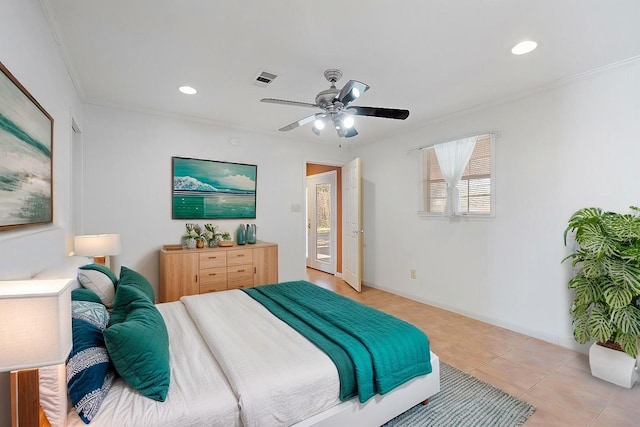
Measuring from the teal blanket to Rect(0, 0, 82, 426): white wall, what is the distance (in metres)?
1.41

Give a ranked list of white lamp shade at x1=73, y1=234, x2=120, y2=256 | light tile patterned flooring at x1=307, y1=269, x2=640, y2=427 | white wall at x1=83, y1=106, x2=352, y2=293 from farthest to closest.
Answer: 1. white wall at x1=83, y1=106, x2=352, y2=293
2. white lamp shade at x1=73, y1=234, x2=120, y2=256
3. light tile patterned flooring at x1=307, y1=269, x2=640, y2=427

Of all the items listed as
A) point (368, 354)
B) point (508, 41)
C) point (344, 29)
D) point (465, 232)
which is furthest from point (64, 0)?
point (465, 232)

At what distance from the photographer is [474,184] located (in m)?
3.61

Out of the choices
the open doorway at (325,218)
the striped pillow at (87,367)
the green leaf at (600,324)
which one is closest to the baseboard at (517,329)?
the green leaf at (600,324)

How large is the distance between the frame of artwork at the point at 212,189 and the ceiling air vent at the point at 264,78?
164cm

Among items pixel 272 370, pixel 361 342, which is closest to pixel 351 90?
pixel 361 342

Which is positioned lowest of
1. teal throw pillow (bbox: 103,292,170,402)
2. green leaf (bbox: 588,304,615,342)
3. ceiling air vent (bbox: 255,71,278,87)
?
green leaf (bbox: 588,304,615,342)

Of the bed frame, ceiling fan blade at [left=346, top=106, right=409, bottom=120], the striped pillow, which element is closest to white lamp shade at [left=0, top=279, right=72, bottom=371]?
the striped pillow

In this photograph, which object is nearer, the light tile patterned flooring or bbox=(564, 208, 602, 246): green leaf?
the light tile patterned flooring

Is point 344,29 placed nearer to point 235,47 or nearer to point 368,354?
point 235,47

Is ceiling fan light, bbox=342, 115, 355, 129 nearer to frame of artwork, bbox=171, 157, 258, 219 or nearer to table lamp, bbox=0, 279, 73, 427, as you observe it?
frame of artwork, bbox=171, 157, 258, 219

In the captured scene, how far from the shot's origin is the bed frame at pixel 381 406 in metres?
1.54

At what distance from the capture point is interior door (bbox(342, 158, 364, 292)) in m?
4.79

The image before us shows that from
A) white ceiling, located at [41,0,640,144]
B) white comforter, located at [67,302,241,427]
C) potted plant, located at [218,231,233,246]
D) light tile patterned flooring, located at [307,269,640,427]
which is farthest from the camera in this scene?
potted plant, located at [218,231,233,246]
